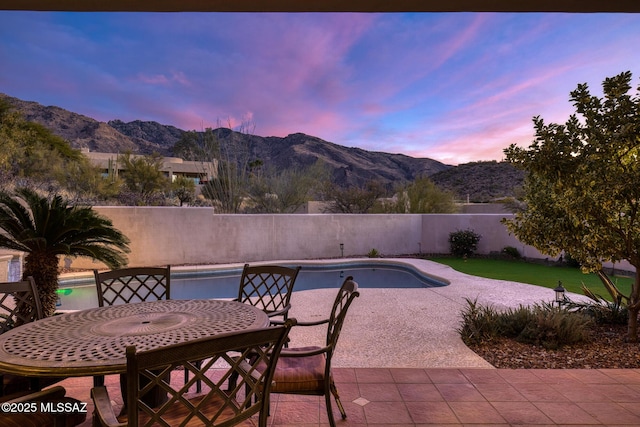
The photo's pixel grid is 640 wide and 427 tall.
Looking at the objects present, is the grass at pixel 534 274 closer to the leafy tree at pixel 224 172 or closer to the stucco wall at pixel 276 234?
the stucco wall at pixel 276 234

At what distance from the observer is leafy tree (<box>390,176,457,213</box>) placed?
14.2 meters

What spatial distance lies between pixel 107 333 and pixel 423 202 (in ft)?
44.0

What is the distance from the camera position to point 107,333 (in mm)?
1834

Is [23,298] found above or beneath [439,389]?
above

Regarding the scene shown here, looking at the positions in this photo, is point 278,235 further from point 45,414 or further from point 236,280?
point 45,414

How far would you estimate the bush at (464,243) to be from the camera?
11422mm

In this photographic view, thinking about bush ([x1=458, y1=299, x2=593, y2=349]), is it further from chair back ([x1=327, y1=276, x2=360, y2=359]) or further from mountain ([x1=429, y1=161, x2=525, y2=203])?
mountain ([x1=429, y1=161, x2=525, y2=203])

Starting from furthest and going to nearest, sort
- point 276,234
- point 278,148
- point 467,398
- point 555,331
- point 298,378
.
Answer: point 278,148 → point 276,234 → point 555,331 → point 467,398 → point 298,378

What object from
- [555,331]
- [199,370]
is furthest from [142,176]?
[199,370]

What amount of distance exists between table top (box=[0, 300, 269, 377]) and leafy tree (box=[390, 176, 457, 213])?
40.8 ft

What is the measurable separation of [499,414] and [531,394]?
0.46m

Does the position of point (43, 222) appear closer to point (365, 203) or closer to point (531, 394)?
point (531, 394)

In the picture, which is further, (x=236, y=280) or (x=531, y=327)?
(x=236, y=280)

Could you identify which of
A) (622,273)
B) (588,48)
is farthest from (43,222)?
(622,273)
